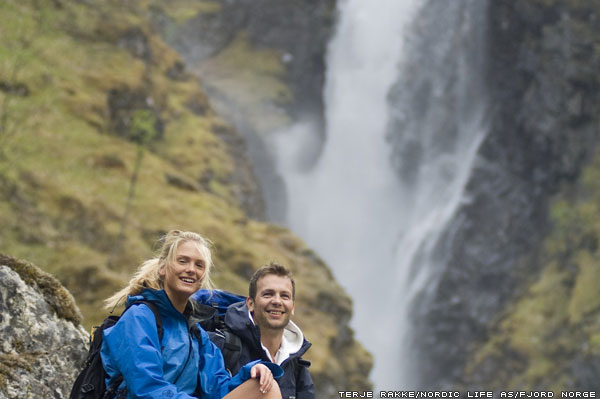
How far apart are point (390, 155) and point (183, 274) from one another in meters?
57.4

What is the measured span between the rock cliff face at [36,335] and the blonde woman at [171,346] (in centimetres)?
118

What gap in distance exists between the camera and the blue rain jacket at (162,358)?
437cm

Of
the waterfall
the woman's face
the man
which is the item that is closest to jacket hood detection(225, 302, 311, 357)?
the man

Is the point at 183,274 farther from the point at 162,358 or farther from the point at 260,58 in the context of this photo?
the point at 260,58

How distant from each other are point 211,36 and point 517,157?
42.3 m

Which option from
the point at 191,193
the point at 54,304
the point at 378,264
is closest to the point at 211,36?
the point at 378,264

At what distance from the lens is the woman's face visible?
4.87 metres

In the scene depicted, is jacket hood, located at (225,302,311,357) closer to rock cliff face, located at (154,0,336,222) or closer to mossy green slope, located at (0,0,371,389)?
mossy green slope, located at (0,0,371,389)

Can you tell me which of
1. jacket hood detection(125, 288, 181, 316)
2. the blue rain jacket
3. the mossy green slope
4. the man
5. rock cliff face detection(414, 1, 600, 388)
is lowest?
the blue rain jacket

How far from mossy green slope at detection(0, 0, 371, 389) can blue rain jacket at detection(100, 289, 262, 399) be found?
12.9 meters

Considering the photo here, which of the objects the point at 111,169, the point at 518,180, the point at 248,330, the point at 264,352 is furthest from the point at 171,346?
the point at 518,180

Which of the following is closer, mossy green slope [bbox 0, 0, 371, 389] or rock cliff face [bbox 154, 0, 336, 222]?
mossy green slope [bbox 0, 0, 371, 389]

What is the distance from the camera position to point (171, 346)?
4.71m

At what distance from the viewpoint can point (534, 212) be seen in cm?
5450
